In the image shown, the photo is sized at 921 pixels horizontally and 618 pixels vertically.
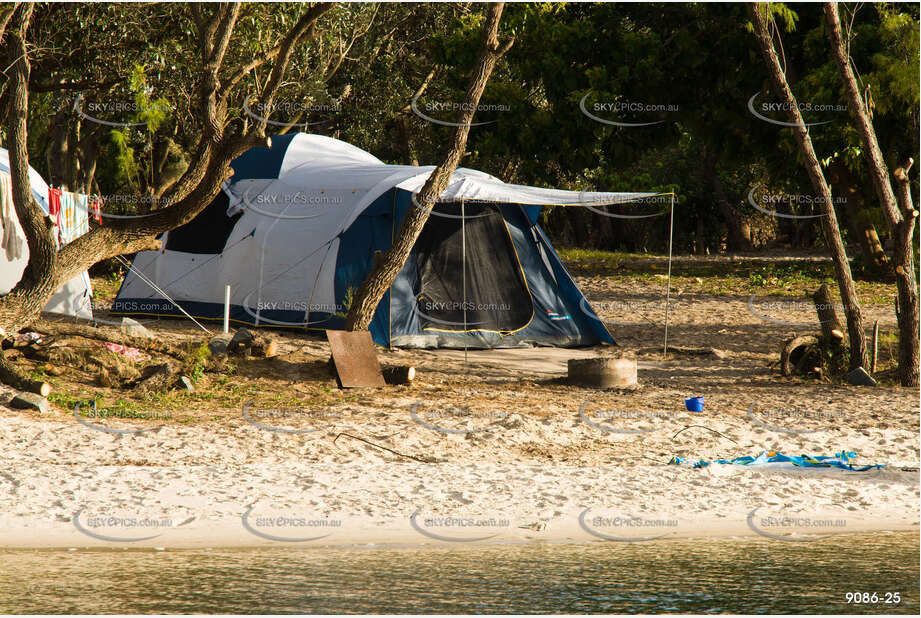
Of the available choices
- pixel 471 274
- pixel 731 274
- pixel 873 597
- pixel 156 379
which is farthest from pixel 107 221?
pixel 731 274

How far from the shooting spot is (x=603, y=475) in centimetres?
670

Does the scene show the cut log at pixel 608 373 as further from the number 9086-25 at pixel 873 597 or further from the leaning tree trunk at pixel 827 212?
the number 9086-25 at pixel 873 597

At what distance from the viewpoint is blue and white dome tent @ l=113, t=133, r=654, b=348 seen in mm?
11445

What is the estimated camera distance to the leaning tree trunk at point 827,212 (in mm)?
9992

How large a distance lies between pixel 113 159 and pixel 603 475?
62.1 feet

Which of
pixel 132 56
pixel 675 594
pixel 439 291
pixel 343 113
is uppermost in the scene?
pixel 343 113

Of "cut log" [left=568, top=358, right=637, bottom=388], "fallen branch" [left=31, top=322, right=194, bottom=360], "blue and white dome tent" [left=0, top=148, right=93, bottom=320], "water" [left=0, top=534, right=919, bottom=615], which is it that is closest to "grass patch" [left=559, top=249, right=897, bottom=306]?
"cut log" [left=568, top=358, right=637, bottom=388]

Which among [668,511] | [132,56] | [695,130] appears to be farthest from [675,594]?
[695,130]

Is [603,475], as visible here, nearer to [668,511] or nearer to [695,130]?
[668,511]

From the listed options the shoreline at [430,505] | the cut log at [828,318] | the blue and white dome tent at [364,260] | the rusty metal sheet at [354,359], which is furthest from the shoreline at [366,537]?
the blue and white dome tent at [364,260]

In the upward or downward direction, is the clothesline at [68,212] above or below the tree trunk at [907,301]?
above

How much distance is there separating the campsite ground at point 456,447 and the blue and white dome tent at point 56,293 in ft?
3.80

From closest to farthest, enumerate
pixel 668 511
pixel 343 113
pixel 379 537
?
1. pixel 379 537
2. pixel 668 511
3. pixel 343 113

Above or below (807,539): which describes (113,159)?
above
